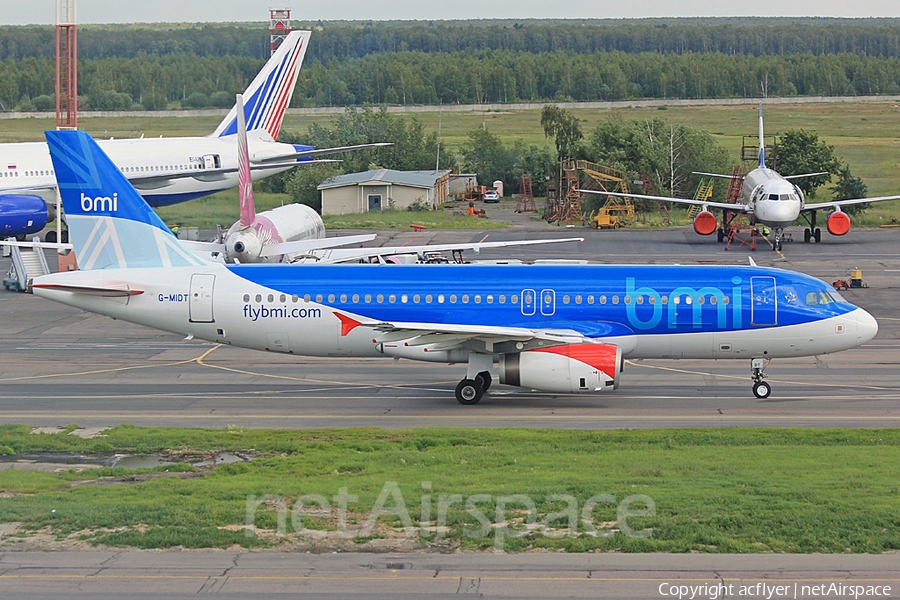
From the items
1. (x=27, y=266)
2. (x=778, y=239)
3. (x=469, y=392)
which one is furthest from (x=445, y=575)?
(x=778, y=239)

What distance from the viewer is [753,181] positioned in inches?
2968

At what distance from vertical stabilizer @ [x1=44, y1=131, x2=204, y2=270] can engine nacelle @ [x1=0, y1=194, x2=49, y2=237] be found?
1327 inches

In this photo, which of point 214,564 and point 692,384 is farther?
point 692,384

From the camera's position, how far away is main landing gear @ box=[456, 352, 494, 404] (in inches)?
1235

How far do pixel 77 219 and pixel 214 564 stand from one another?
65.5ft

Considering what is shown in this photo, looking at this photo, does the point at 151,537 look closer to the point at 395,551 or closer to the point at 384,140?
the point at 395,551

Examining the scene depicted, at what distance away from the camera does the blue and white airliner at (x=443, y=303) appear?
3145 centimetres

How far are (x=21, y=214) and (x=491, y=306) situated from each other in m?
43.1

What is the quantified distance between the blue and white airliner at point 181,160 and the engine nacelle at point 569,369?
1507 inches

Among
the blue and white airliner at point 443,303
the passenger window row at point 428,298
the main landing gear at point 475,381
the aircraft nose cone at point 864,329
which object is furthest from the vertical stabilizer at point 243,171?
Answer: the aircraft nose cone at point 864,329

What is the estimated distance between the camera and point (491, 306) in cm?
3219

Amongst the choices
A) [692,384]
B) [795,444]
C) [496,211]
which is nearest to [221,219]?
[496,211]

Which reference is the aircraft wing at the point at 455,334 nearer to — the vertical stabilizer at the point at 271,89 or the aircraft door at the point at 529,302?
the aircraft door at the point at 529,302

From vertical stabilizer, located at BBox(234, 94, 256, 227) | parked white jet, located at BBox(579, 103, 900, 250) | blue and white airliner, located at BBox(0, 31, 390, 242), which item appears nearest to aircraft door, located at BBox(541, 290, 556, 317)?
vertical stabilizer, located at BBox(234, 94, 256, 227)
